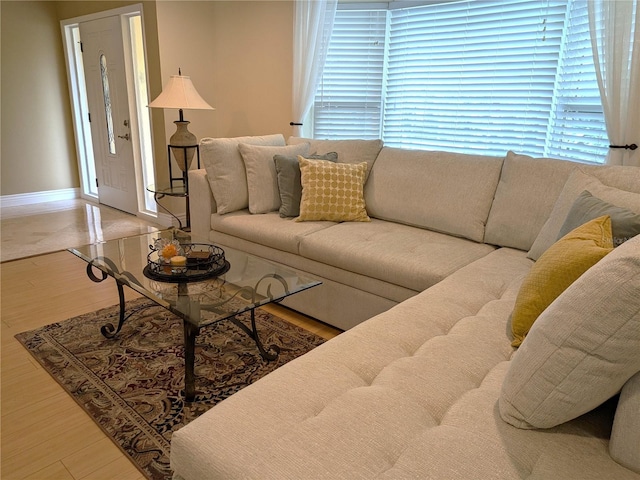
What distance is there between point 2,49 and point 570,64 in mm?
5321

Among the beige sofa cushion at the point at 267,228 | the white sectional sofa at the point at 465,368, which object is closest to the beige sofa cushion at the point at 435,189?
the white sectional sofa at the point at 465,368

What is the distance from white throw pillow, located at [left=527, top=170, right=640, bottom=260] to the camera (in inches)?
75.8

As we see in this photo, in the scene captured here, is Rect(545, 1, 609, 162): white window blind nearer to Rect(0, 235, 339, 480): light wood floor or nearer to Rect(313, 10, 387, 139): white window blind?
Rect(313, 10, 387, 139): white window blind

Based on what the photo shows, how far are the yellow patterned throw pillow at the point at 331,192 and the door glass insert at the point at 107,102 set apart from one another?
298 cm

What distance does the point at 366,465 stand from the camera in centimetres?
95

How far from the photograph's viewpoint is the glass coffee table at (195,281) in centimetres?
181

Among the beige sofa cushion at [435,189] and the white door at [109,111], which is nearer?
the beige sofa cushion at [435,189]

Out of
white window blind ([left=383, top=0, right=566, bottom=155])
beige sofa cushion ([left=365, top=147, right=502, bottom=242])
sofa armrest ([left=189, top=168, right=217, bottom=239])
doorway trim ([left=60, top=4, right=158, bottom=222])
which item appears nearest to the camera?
beige sofa cushion ([left=365, top=147, right=502, bottom=242])

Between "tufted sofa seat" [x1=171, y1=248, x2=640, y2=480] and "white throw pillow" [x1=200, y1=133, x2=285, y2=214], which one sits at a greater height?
"white throw pillow" [x1=200, y1=133, x2=285, y2=214]

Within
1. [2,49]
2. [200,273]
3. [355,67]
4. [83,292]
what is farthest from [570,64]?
[2,49]

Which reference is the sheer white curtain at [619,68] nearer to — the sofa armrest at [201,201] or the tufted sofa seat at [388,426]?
the tufted sofa seat at [388,426]

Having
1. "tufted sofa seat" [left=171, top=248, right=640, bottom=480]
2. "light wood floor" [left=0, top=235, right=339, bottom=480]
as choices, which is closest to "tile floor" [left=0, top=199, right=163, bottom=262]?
"light wood floor" [left=0, top=235, right=339, bottom=480]

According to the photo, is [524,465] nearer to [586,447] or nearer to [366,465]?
[586,447]

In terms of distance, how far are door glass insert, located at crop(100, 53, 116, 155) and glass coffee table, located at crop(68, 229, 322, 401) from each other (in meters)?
2.85
